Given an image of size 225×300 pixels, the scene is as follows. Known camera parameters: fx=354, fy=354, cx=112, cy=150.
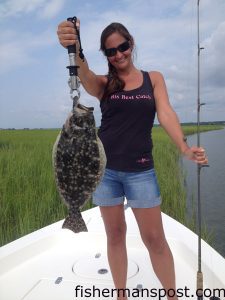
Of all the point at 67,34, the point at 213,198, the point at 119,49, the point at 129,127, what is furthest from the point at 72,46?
the point at 213,198

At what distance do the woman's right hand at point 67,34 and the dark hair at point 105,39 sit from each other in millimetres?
610

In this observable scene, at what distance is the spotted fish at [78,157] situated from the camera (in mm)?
1795

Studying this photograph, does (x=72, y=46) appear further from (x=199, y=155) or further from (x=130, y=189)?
(x=130, y=189)

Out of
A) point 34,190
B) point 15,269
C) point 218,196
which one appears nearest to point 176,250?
point 15,269

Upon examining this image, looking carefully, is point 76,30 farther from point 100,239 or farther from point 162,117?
point 100,239

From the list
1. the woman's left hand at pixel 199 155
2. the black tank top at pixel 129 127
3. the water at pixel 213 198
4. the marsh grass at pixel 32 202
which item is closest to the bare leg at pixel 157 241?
the black tank top at pixel 129 127

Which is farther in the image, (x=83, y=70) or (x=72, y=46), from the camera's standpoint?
(x=83, y=70)

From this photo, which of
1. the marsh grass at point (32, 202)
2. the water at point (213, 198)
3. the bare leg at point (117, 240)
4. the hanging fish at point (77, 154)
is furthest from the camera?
the water at point (213, 198)

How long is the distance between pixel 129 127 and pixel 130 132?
3 cm

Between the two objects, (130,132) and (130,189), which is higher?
(130,132)

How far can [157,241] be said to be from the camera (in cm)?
251

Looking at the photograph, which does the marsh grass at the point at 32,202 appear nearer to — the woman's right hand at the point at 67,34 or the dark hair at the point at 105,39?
the dark hair at the point at 105,39

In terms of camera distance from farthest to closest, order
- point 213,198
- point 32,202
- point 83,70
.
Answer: point 213,198, point 32,202, point 83,70

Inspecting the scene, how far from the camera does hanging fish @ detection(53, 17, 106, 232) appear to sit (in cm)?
178
